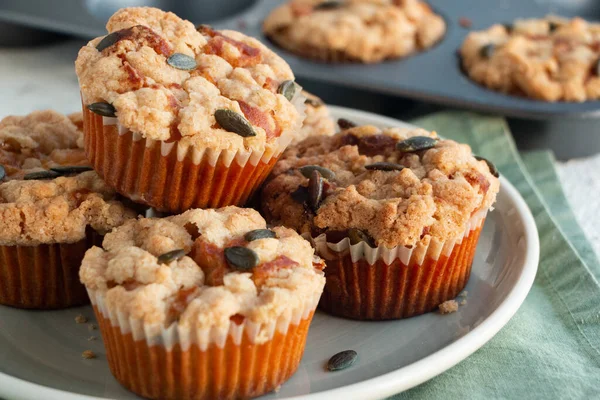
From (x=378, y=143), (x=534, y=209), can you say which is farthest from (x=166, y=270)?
(x=534, y=209)

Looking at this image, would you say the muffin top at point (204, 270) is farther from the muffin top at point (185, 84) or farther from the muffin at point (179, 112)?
the muffin top at point (185, 84)

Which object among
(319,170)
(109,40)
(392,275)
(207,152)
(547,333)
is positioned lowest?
(547,333)

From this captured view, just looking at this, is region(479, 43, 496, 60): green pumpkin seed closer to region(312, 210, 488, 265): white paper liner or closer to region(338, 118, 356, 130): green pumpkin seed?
region(338, 118, 356, 130): green pumpkin seed

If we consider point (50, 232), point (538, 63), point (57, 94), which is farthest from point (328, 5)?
point (50, 232)

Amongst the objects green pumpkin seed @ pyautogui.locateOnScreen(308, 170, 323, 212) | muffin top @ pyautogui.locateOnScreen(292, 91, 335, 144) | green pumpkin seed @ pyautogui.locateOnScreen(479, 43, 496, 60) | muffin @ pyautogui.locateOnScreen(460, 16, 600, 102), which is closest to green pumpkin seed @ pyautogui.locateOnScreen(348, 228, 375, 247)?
green pumpkin seed @ pyautogui.locateOnScreen(308, 170, 323, 212)

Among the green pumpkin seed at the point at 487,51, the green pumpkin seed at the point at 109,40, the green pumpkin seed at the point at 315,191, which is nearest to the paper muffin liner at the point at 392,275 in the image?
the green pumpkin seed at the point at 315,191

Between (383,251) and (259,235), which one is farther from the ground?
(259,235)

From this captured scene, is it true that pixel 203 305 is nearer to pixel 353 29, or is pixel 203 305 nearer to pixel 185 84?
pixel 185 84
